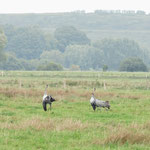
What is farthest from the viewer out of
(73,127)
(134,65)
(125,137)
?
(134,65)

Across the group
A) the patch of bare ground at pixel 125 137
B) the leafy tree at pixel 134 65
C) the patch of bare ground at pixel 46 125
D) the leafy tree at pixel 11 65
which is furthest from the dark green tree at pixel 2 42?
the patch of bare ground at pixel 125 137

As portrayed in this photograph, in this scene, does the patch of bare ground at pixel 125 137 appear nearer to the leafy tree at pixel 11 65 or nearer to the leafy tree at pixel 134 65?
the leafy tree at pixel 134 65

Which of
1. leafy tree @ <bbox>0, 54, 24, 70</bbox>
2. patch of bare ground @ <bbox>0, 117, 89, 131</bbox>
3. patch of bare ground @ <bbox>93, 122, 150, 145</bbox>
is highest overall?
leafy tree @ <bbox>0, 54, 24, 70</bbox>

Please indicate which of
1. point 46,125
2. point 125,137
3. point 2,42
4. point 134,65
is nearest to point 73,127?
point 46,125

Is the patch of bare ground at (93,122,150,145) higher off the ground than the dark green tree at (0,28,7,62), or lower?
lower

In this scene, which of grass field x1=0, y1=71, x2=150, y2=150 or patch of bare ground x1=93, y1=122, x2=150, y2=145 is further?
patch of bare ground x1=93, y1=122, x2=150, y2=145

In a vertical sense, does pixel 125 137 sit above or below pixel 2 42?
below

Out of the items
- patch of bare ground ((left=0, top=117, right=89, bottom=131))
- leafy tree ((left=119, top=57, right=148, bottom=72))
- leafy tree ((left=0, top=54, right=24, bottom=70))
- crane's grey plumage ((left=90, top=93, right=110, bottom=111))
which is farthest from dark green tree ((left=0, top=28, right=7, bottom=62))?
patch of bare ground ((left=0, top=117, right=89, bottom=131))

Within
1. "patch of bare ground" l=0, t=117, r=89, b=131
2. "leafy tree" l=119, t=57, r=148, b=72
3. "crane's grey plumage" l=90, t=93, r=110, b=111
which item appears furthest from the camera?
"leafy tree" l=119, t=57, r=148, b=72

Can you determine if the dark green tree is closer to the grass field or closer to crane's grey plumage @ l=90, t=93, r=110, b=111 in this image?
the grass field

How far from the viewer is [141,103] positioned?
99.0 ft

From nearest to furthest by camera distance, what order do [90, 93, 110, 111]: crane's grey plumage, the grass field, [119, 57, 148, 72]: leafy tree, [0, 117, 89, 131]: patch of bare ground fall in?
the grass field → [0, 117, 89, 131]: patch of bare ground → [90, 93, 110, 111]: crane's grey plumage → [119, 57, 148, 72]: leafy tree

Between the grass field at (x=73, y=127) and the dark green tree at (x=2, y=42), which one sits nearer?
the grass field at (x=73, y=127)

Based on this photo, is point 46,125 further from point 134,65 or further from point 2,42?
point 2,42
